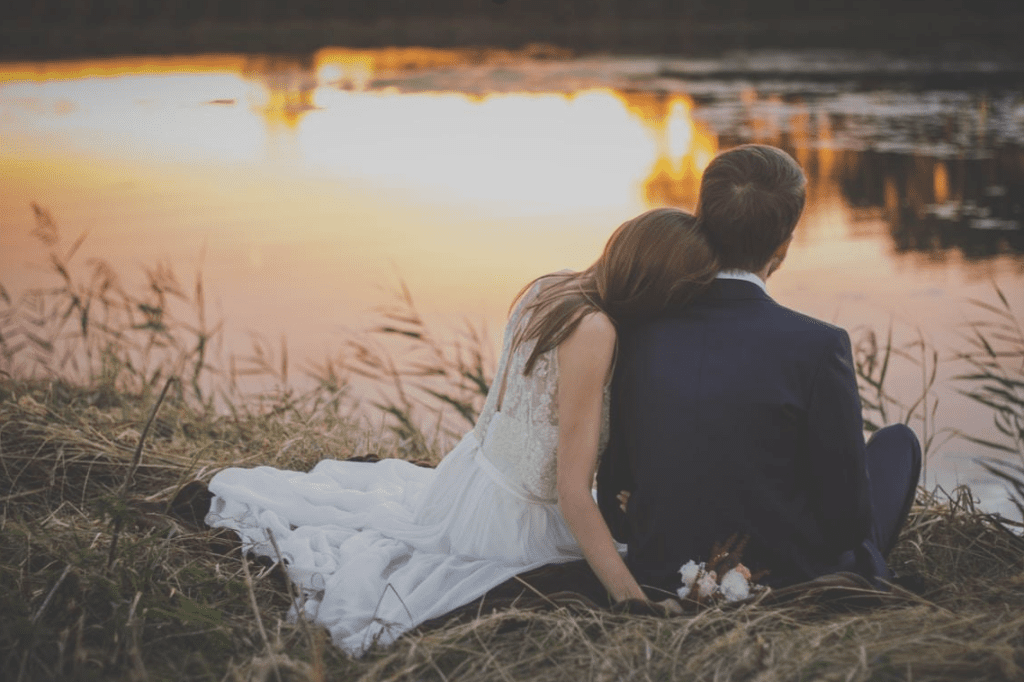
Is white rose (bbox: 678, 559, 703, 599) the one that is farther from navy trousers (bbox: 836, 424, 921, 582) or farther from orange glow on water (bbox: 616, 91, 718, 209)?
orange glow on water (bbox: 616, 91, 718, 209)

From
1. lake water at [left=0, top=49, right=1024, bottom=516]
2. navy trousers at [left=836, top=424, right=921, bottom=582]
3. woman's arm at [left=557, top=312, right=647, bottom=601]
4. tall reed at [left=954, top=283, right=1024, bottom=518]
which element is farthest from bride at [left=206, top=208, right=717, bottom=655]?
lake water at [left=0, top=49, right=1024, bottom=516]

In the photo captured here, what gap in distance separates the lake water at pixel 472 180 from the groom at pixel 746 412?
2.35 m

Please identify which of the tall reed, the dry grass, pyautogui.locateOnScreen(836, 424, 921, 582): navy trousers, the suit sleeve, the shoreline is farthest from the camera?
the shoreline

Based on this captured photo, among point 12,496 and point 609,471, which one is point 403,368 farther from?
point 609,471

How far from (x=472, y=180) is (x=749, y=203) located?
25.4 feet

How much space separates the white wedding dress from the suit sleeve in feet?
1.54

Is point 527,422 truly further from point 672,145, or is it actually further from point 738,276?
point 672,145

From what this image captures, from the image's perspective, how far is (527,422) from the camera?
2.46 m

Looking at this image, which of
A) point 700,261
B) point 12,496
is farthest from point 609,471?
point 12,496

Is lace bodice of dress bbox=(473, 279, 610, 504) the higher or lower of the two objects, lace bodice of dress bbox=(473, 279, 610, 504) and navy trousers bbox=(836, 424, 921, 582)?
the higher

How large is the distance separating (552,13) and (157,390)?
23.2 m

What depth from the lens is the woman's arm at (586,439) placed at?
2293 millimetres

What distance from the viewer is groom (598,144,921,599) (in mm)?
2205

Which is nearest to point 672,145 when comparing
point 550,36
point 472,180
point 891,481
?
point 472,180
